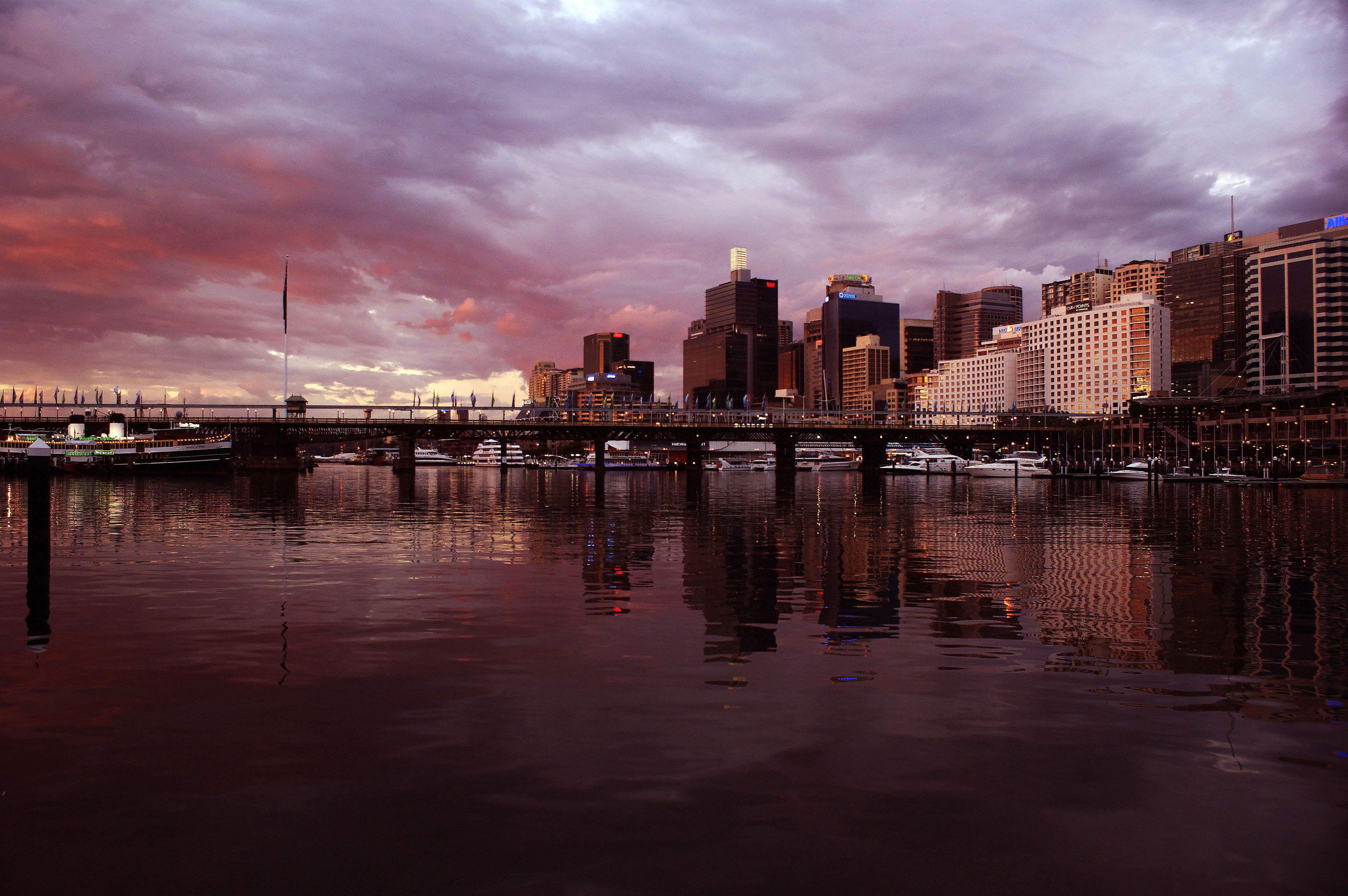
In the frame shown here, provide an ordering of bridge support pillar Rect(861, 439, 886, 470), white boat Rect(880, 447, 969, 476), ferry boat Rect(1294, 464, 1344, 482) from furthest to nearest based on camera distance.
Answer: bridge support pillar Rect(861, 439, 886, 470)
white boat Rect(880, 447, 969, 476)
ferry boat Rect(1294, 464, 1344, 482)

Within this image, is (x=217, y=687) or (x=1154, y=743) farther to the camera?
(x=217, y=687)

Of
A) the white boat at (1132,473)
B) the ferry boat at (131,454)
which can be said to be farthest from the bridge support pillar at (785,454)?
the ferry boat at (131,454)

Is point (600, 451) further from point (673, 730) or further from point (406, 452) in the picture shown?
point (673, 730)

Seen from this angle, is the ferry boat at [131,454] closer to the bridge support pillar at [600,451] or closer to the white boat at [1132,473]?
the bridge support pillar at [600,451]

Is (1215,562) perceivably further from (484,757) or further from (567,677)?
(484,757)

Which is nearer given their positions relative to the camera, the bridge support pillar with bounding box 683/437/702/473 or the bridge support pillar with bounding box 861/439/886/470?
the bridge support pillar with bounding box 861/439/886/470

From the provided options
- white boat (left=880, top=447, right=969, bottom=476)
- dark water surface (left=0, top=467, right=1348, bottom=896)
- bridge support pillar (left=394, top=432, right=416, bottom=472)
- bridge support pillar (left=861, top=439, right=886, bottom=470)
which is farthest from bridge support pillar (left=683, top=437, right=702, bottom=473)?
dark water surface (left=0, top=467, right=1348, bottom=896)

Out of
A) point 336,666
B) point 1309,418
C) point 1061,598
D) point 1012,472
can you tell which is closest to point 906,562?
point 1061,598

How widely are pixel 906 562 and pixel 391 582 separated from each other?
17.5 metres

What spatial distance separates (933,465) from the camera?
17662 centimetres

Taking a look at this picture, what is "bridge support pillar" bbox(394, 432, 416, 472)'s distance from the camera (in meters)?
174

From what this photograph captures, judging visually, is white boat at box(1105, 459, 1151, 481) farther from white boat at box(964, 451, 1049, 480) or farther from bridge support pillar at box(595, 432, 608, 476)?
bridge support pillar at box(595, 432, 608, 476)

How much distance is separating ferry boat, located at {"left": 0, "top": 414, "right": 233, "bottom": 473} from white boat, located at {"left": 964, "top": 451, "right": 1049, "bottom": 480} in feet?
455

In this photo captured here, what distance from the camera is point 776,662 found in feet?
47.1
